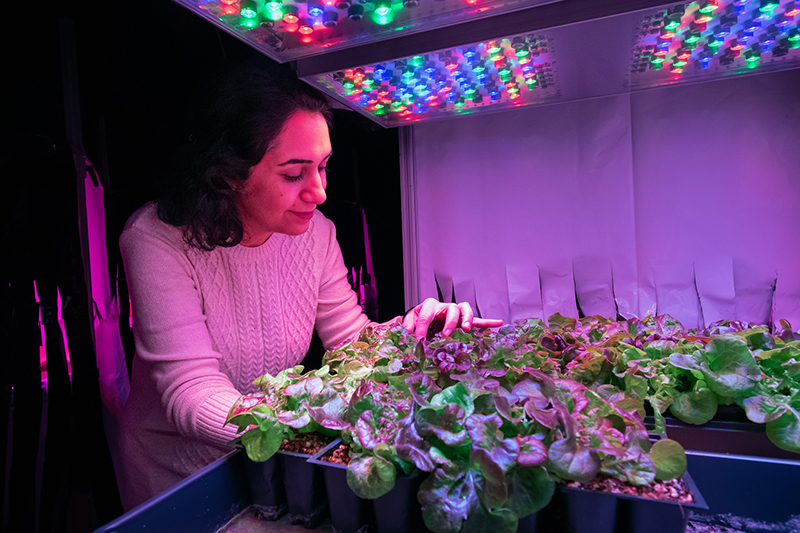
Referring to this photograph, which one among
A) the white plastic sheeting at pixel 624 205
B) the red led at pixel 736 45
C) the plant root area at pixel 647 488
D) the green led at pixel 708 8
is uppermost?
the green led at pixel 708 8

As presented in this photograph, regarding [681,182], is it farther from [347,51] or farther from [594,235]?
[347,51]

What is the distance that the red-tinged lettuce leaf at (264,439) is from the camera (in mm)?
542

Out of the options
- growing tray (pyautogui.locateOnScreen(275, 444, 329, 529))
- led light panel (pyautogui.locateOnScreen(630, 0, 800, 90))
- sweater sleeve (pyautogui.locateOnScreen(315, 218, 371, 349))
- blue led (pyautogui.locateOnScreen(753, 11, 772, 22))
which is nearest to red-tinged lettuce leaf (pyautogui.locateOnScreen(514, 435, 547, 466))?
growing tray (pyautogui.locateOnScreen(275, 444, 329, 529))

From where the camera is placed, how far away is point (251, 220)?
Answer: 1.24 metres

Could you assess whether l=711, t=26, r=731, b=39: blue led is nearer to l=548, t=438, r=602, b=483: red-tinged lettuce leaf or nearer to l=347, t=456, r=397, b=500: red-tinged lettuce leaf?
l=548, t=438, r=602, b=483: red-tinged lettuce leaf

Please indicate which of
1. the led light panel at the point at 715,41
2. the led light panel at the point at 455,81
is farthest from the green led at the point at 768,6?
the led light panel at the point at 455,81

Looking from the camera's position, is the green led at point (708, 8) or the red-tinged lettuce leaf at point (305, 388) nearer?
the red-tinged lettuce leaf at point (305, 388)

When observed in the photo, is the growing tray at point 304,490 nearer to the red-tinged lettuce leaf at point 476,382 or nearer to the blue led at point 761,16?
the red-tinged lettuce leaf at point 476,382

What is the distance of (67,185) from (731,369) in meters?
1.37

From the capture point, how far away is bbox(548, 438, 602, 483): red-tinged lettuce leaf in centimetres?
41

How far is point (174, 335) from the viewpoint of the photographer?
1.00 metres

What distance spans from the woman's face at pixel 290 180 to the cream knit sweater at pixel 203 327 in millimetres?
147

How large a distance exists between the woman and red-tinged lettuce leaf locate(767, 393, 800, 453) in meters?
0.62

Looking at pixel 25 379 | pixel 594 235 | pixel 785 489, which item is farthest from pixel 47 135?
pixel 594 235
